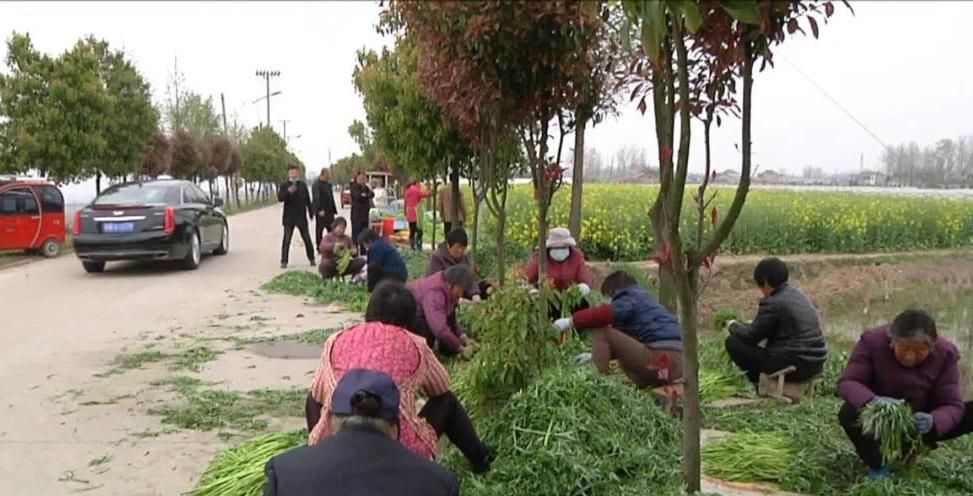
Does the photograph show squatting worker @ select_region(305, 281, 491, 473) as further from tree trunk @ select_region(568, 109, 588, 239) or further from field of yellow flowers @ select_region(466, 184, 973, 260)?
field of yellow flowers @ select_region(466, 184, 973, 260)

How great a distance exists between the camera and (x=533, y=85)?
6.25 meters

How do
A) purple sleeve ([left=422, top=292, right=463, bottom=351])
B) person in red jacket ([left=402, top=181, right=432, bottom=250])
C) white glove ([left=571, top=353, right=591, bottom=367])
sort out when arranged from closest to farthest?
white glove ([left=571, top=353, right=591, bottom=367]) < purple sleeve ([left=422, top=292, right=463, bottom=351]) < person in red jacket ([left=402, top=181, right=432, bottom=250])

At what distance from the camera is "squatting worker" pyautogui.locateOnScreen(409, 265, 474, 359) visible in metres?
6.52

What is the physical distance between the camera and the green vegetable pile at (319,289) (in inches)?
428

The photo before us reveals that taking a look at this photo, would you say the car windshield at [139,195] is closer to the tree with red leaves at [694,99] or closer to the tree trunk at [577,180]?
the tree trunk at [577,180]

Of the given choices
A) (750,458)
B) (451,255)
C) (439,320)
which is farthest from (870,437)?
(451,255)

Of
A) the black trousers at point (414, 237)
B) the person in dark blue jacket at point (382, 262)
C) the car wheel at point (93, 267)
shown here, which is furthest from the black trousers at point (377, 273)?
the black trousers at point (414, 237)

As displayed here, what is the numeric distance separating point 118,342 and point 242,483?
15.9ft

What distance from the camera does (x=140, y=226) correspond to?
13.5m

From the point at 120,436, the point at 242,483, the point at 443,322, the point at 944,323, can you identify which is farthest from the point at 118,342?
the point at 944,323

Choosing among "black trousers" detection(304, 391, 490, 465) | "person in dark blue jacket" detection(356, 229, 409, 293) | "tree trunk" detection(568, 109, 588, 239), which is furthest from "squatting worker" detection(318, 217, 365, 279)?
"black trousers" detection(304, 391, 490, 465)

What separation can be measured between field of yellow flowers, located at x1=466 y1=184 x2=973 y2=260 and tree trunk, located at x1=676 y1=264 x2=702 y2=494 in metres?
10.6

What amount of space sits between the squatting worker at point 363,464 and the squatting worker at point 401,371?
2.30ft

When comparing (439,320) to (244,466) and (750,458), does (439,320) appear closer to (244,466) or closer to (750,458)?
(244,466)
